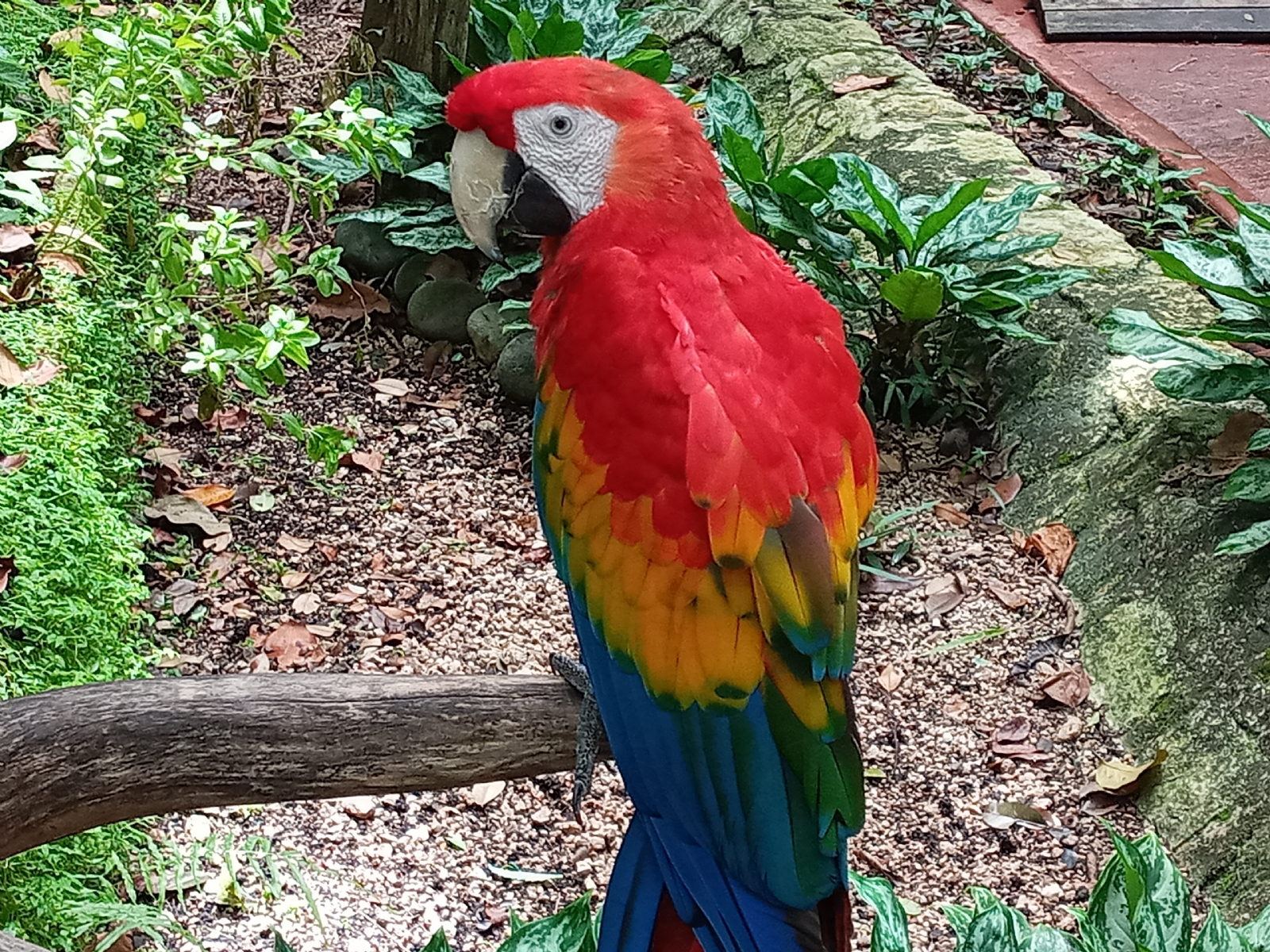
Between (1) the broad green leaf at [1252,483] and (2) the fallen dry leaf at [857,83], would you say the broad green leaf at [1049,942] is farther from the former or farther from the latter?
(2) the fallen dry leaf at [857,83]

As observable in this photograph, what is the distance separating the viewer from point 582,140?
114cm

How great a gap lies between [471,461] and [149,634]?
2.26ft

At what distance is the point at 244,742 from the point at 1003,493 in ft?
5.01

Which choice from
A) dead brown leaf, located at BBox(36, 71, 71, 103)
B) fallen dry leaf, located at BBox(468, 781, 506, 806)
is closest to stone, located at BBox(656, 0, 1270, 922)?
fallen dry leaf, located at BBox(468, 781, 506, 806)

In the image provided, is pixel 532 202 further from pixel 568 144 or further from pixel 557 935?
pixel 557 935

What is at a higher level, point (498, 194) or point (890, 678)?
point (498, 194)

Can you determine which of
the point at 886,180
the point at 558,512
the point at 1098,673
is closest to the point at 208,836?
the point at 558,512

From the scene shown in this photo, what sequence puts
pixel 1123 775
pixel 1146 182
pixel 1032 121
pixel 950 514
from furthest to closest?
pixel 1032 121 < pixel 1146 182 < pixel 950 514 < pixel 1123 775

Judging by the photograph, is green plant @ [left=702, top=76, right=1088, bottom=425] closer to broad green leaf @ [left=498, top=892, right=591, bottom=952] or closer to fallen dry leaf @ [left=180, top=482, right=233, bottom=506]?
fallen dry leaf @ [left=180, top=482, right=233, bottom=506]

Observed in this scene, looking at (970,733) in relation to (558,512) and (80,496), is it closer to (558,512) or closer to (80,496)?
(558,512)

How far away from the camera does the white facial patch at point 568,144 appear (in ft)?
3.72

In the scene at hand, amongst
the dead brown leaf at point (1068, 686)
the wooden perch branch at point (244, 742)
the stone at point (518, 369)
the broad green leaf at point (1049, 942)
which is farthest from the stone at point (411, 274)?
the broad green leaf at point (1049, 942)

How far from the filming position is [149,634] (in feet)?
6.29

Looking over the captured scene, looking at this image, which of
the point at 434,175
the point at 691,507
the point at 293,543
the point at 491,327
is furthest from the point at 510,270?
the point at 691,507
